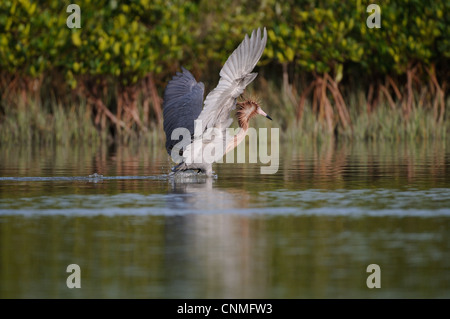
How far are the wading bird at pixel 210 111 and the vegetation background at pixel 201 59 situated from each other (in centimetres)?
1209

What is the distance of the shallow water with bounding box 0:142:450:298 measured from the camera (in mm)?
6859

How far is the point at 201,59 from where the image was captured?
30.5 meters

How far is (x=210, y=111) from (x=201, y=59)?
17506 mm

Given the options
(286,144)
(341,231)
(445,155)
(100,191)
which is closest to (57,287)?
(341,231)

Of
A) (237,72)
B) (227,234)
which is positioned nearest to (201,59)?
(237,72)

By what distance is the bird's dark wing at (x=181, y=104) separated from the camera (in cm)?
1481

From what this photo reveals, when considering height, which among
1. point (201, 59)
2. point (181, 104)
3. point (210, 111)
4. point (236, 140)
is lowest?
point (236, 140)

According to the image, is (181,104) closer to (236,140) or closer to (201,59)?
(236,140)

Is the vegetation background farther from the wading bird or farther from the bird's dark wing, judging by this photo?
the wading bird

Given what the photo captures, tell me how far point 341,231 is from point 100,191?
453 cm

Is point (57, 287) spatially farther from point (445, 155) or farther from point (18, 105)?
point (18, 105)

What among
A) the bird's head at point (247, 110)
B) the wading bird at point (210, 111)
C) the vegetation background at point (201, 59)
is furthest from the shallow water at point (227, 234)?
the vegetation background at point (201, 59)

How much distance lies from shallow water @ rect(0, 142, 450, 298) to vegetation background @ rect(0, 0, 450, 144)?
1187 centimetres
